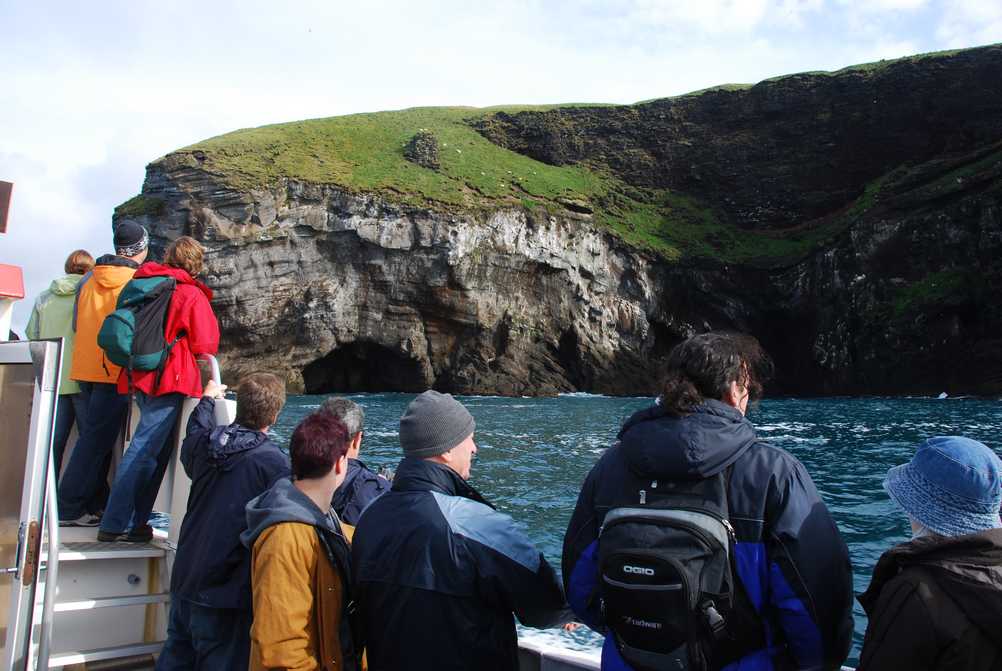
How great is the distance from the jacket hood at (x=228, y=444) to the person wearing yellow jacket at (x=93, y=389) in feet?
5.77

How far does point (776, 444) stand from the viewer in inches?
705

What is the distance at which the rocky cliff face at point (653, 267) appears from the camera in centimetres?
4059

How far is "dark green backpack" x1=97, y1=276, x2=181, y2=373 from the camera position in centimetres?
439

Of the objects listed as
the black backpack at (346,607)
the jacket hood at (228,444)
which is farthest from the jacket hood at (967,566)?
the jacket hood at (228,444)

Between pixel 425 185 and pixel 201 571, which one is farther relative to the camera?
pixel 425 185

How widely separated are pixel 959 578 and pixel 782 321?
4947cm

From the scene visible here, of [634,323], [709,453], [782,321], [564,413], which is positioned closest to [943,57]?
[782,321]

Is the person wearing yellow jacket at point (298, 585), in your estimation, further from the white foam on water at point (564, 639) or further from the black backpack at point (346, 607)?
the white foam on water at point (564, 639)

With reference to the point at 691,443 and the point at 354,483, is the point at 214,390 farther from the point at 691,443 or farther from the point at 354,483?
the point at 691,443

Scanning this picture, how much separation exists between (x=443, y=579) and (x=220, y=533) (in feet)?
4.06

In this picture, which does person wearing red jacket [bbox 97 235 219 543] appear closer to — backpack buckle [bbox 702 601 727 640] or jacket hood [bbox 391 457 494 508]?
jacket hood [bbox 391 457 494 508]

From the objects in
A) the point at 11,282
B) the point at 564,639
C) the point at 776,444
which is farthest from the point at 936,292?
the point at 11,282

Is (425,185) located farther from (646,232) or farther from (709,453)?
→ (709,453)

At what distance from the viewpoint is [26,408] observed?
2904 mm
